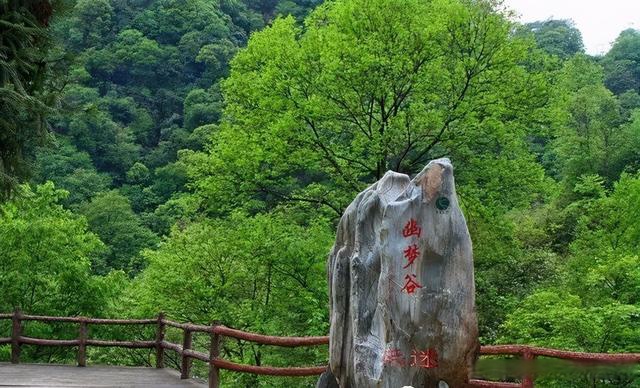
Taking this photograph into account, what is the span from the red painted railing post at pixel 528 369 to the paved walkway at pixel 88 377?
5007mm

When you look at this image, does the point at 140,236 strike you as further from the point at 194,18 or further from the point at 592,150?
the point at 194,18

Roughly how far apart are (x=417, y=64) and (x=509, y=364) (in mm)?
11120

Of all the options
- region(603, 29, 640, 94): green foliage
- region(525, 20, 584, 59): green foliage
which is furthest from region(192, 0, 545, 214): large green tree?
region(525, 20, 584, 59): green foliage

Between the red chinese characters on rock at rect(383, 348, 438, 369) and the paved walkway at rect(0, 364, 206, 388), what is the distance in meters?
5.53

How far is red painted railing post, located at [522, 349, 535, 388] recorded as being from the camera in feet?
17.7

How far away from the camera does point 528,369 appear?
17.6ft

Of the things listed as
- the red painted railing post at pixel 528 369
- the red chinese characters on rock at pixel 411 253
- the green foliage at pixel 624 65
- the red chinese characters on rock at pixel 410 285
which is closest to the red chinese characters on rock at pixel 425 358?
the red chinese characters on rock at pixel 410 285

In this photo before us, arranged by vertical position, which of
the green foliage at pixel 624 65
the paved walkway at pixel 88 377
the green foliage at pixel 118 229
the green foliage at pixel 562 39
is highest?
the green foliage at pixel 562 39

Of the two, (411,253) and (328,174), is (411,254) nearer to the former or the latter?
(411,253)

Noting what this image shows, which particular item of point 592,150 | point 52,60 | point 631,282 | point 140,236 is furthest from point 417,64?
point 140,236

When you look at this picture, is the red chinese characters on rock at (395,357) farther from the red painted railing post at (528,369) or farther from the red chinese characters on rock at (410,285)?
the red painted railing post at (528,369)

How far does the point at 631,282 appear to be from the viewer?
43.8 feet

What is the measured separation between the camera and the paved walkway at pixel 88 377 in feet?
31.6

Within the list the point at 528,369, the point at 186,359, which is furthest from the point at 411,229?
the point at 186,359
